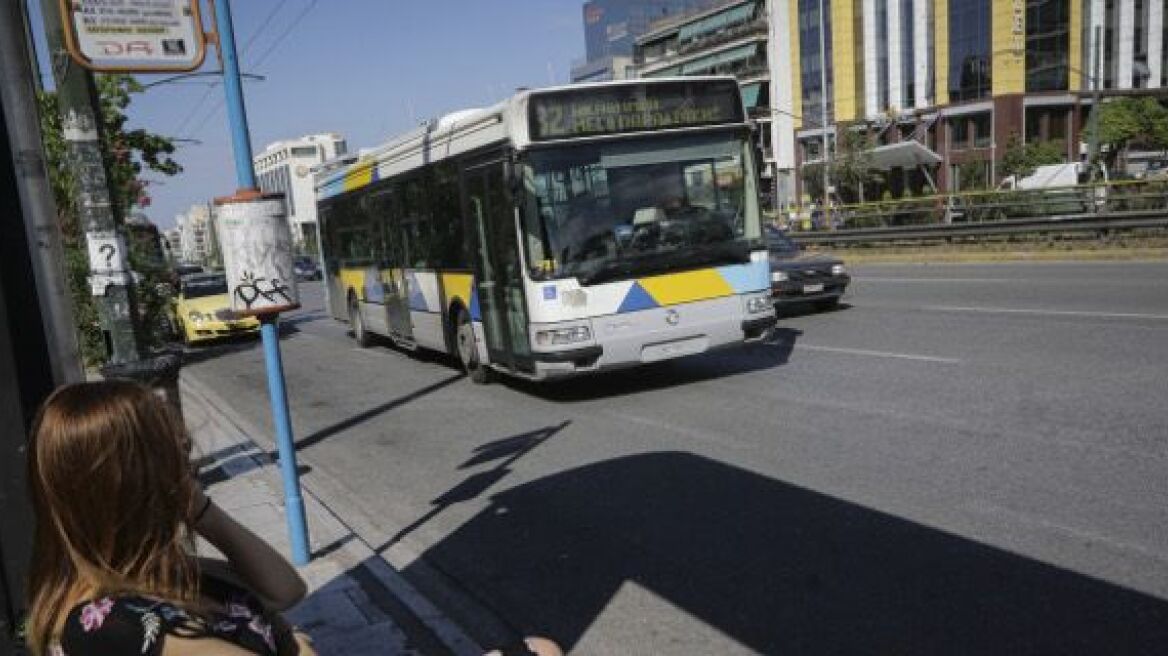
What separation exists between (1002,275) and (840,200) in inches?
1402

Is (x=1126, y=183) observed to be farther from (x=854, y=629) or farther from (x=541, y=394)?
(x=854, y=629)

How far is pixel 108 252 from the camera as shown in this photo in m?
5.58

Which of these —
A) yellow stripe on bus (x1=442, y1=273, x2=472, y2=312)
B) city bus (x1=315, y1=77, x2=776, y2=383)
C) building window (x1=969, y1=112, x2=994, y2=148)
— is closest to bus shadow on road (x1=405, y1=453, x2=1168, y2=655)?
city bus (x1=315, y1=77, x2=776, y2=383)

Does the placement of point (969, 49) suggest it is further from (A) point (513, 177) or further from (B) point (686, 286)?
(A) point (513, 177)

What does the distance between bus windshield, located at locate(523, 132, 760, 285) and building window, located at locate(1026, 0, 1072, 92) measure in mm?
56440

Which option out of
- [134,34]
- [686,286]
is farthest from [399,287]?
[134,34]

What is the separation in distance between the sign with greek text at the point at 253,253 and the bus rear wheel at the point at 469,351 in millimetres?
6119

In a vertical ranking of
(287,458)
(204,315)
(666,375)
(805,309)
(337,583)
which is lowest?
(805,309)

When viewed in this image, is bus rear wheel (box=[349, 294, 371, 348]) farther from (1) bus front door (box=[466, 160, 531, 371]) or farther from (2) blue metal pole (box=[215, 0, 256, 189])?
(2) blue metal pole (box=[215, 0, 256, 189])

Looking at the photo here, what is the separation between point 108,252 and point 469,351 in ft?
20.1

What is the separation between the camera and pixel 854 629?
3959 millimetres

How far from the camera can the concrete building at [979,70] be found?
57125 mm

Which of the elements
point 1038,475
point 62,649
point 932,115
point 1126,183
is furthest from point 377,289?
point 932,115

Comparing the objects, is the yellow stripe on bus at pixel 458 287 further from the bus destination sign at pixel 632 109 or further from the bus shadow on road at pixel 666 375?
the bus destination sign at pixel 632 109
